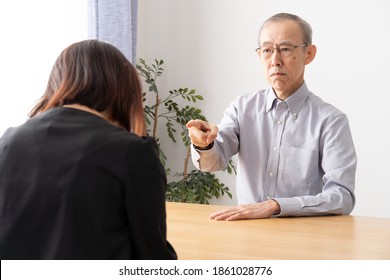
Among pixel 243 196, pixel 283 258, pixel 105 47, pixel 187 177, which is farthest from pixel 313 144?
pixel 187 177

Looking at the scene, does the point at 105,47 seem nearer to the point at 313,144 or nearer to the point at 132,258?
the point at 132,258

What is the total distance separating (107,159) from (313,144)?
1.48 meters

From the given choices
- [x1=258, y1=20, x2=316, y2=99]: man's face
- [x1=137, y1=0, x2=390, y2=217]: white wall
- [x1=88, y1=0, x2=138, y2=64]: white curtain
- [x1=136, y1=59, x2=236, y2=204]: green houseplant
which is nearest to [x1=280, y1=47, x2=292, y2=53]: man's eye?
[x1=258, y1=20, x2=316, y2=99]: man's face

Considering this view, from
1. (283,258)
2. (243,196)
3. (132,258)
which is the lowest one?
(243,196)

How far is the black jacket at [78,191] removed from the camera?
1343mm

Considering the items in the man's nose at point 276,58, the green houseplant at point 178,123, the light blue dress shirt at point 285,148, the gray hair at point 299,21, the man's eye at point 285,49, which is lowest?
the green houseplant at point 178,123

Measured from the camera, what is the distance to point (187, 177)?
16.3 feet

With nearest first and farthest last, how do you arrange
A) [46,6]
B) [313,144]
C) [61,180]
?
[61,180], [313,144], [46,6]

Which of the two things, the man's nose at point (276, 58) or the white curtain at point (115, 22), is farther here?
the white curtain at point (115, 22)

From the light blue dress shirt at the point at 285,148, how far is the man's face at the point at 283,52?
8cm

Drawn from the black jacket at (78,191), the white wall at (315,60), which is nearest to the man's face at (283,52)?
the black jacket at (78,191)

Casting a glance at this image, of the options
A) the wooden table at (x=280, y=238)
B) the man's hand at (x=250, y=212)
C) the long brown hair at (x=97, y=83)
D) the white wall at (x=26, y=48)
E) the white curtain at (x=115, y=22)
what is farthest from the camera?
the white curtain at (x=115, y=22)

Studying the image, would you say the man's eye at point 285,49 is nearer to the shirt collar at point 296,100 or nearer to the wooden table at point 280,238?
the shirt collar at point 296,100

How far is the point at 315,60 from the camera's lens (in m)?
4.66
